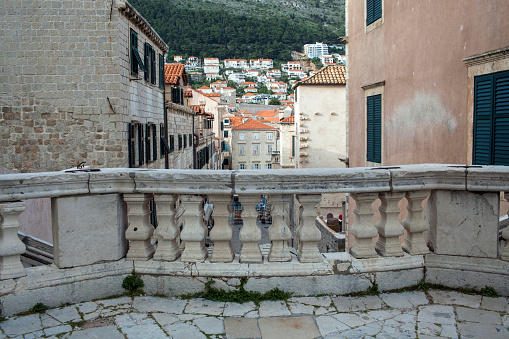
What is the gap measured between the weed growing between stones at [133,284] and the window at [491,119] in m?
6.30

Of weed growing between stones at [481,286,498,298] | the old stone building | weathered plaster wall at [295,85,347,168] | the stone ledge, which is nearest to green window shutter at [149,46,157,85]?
the old stone building

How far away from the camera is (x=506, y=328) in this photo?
3186mm

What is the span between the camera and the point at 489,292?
376cm

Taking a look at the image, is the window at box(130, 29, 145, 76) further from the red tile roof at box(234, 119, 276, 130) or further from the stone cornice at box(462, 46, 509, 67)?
the red tile roof at box(234, 119, 276, 130)

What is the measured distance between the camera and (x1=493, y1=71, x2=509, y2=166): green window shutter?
23.6ft

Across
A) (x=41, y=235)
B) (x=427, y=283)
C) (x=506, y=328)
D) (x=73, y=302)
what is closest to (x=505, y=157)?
(x=427, y=283)

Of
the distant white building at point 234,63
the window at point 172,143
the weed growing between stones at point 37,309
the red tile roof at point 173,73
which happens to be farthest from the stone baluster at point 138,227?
the distant white building at point 234,63

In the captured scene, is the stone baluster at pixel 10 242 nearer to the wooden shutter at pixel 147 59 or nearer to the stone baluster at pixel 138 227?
the stone baluster at pixel 138 227

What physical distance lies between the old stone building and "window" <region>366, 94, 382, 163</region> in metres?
7.86

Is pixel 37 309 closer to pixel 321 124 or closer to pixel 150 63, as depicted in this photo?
pixel 150 63

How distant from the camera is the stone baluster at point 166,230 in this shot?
12.6 feet

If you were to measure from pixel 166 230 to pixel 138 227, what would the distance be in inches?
10.1

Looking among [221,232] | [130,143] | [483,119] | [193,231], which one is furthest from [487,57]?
[130,143]

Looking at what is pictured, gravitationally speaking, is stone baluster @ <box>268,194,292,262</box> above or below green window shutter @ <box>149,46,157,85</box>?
below
